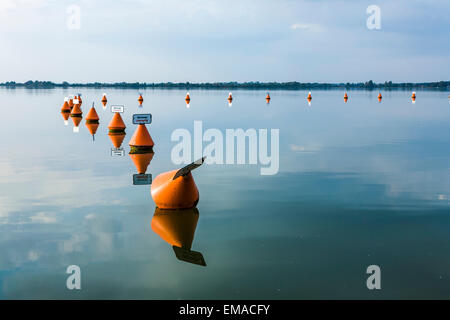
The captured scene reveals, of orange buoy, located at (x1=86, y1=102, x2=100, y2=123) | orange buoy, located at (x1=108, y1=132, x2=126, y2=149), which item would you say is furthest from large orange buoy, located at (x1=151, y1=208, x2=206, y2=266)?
orange buoy, located at (x1=86, y1=102, x2=100, y2=123)

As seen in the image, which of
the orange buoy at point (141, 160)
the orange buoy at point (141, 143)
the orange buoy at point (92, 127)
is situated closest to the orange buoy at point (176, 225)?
the orange buoy at point (141, 160)

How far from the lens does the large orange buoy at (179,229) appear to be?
18.5 feet

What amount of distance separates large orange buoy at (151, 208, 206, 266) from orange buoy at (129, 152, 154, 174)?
3750 millimetres

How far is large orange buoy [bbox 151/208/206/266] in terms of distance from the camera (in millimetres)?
5641

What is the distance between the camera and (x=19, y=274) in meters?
5.12

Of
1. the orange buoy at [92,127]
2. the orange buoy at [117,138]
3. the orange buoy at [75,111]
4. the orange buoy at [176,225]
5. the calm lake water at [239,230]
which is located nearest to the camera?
the calm lake water at [239,230]

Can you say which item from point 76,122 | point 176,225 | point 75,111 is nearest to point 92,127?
point 76,122

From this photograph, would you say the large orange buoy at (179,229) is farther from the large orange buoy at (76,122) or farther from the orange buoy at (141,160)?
the large orange buoy at (76,122)

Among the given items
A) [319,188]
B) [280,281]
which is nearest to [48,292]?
[280,281]

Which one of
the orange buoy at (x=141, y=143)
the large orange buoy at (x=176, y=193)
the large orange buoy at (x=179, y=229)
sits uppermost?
the orange buoy at (x=141, y=143)

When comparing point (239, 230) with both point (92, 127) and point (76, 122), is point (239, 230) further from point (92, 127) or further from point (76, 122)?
point (76, 122)

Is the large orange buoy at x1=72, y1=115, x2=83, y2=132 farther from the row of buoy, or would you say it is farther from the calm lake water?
the row of buoy

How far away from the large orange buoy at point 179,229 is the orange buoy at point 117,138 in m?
8.17
